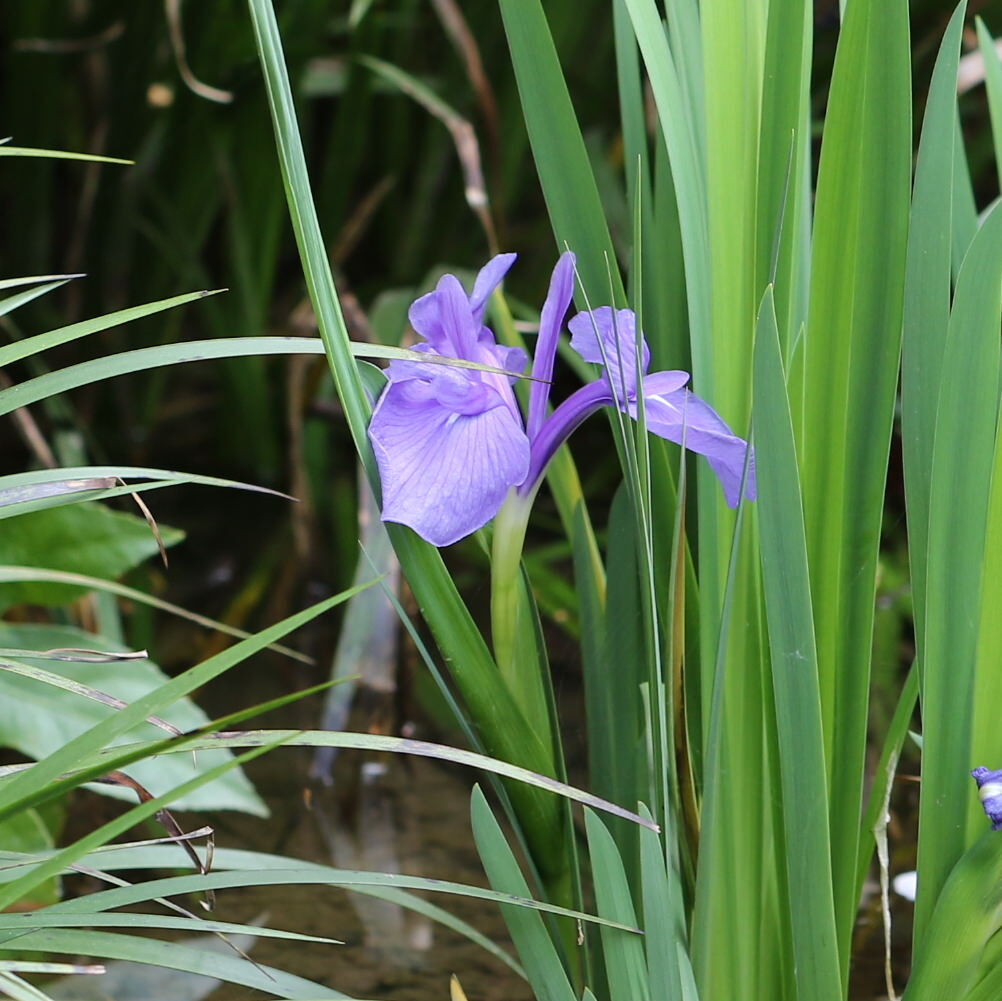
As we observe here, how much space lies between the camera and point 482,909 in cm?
90

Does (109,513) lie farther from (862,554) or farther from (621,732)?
(862,554)

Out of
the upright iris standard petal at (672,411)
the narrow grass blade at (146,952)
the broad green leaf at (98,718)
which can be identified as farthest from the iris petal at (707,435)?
the broad green leaf at (98,718)

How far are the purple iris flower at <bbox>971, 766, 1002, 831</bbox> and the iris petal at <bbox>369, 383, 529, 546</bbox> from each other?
0.23 meters

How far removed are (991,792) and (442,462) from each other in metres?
0.26

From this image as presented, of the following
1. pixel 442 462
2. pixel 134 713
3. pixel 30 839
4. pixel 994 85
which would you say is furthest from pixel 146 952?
pixel 994 85


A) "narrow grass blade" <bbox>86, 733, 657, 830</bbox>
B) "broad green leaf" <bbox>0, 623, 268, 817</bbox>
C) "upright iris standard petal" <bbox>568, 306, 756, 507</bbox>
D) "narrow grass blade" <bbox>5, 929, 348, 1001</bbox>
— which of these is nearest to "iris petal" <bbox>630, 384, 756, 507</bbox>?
"upright iris standard petal" <bbox>568, 306, 756, 507</bbox>

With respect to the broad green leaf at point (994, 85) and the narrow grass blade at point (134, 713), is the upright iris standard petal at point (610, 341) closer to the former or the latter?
the narrow grass blade at point (134, 713)

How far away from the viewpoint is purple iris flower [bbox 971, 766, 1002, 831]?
0.46 m

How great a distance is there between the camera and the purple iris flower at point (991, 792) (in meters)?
0.46

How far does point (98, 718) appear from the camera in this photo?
0.80 m

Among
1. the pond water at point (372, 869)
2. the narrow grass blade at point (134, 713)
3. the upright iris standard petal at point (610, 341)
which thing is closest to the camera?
the narrow grass blade at point (134, 713)

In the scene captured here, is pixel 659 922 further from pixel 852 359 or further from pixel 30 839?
pixel 30 839

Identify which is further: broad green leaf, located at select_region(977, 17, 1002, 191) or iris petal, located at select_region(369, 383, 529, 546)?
broad green leaf, located at select_region(977, 17, 1002, 191)

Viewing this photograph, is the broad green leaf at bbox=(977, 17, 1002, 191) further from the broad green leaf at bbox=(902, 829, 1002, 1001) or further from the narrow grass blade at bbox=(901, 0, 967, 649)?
the broad green leaf at bbox=(902, 829, 1002, 1001)
